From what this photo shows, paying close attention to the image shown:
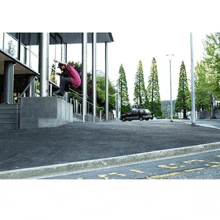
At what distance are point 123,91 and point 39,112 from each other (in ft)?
208

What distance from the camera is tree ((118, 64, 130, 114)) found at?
70.2m

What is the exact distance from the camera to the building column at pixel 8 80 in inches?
742

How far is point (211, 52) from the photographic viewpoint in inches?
1451

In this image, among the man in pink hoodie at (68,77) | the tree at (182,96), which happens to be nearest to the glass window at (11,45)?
the man in pink hoodie at (68,77)

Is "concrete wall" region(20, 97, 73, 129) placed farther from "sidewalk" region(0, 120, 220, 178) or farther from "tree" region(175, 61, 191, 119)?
"tree" region(175, 61, 191, 119)

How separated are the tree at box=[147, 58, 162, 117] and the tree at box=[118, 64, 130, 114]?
21.6ft

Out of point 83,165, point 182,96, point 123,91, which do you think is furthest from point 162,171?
point 182,96

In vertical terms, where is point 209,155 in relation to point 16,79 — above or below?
below

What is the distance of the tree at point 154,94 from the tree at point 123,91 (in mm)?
6569

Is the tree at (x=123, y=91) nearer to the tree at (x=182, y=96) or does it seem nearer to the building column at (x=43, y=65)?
the tree at (x=182, y=96)
